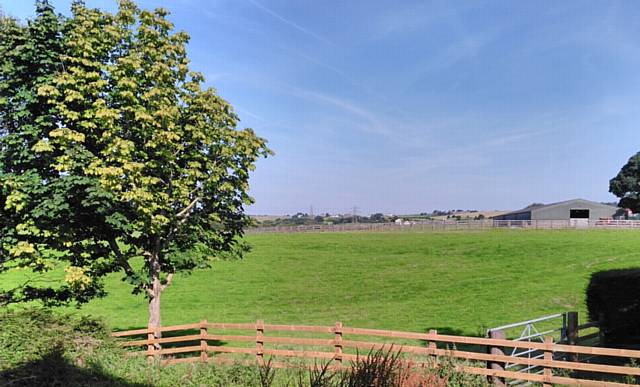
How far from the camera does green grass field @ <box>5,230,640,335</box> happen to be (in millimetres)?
20766

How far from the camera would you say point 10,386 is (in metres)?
7.07

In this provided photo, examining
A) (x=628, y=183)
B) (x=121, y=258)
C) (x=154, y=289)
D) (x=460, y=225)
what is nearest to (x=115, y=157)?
(x=121, y=258)

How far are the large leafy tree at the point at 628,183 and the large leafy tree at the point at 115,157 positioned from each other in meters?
58.3

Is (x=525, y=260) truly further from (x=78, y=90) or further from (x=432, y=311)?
(x=78, y=90)

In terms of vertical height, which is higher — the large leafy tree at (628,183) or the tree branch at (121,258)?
the large leafy tree at (628,183)

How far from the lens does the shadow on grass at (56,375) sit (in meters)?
7.52

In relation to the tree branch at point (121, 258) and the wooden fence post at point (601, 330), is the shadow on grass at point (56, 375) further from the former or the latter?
the wooden fence post at point (601, 330)

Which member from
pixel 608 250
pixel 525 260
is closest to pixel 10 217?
pixel 525 260

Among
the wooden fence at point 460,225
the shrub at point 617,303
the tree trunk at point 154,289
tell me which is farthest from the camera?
the wooden fence at point 460,225

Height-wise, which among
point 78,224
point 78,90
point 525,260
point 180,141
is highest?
point 78,90

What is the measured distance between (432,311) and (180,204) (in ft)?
48.1

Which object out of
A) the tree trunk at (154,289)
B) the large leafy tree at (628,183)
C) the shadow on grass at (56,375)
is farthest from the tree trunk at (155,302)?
the large leafy tree at (628,183)

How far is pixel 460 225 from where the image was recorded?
172 ft

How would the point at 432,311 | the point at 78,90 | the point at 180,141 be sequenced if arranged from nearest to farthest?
the point at 78,90, the point at 180,141, the point at 432,311
